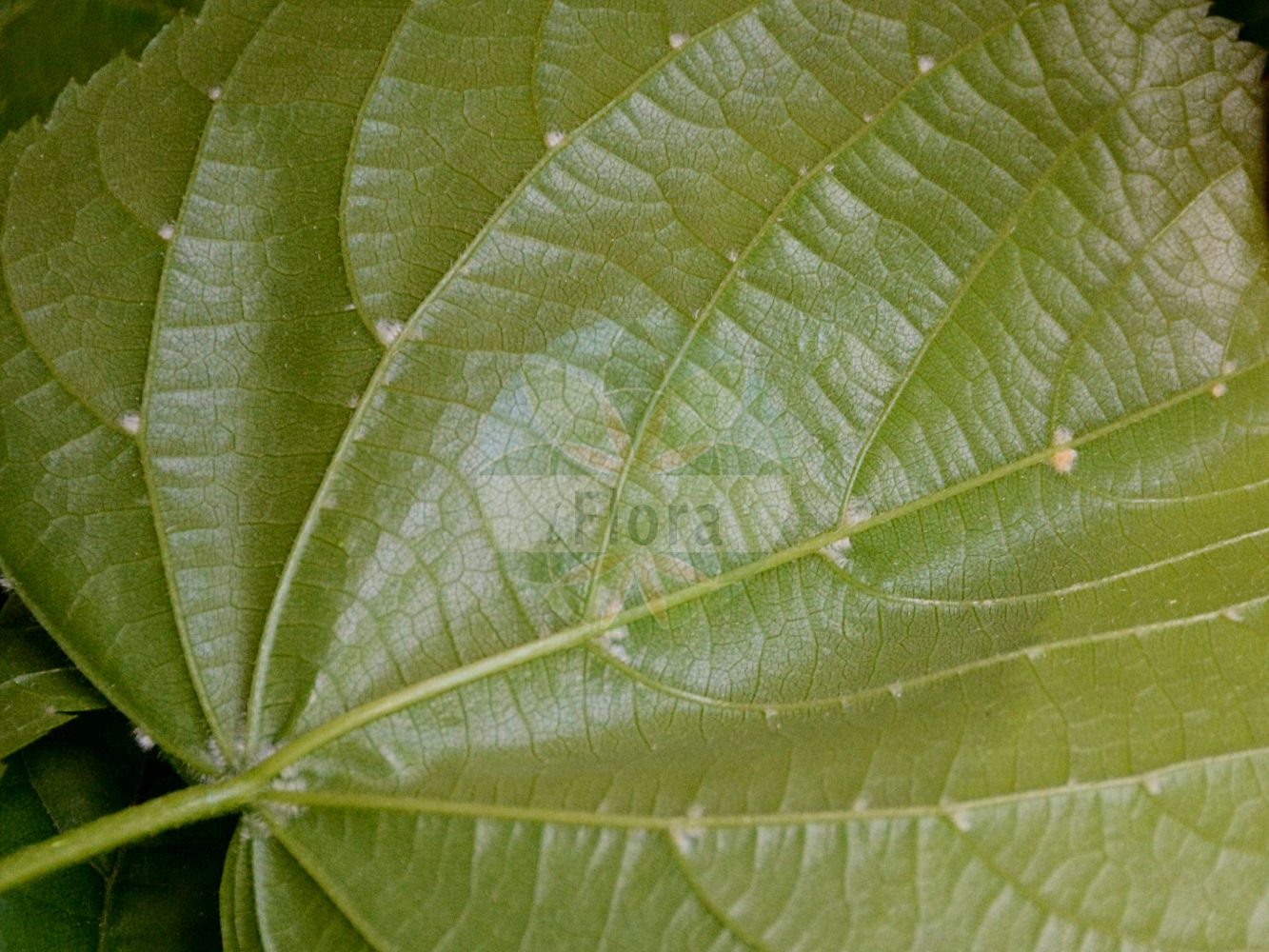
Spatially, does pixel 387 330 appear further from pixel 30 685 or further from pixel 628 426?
pixel 30 685

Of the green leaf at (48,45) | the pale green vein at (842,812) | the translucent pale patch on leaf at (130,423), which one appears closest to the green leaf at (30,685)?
the translucent pale patch on leaf at (130,423)

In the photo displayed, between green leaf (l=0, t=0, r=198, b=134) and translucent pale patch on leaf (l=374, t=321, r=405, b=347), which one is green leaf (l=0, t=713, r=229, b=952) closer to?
translucent pale patch on leaf (l=374, t=321, r=405, b=347)

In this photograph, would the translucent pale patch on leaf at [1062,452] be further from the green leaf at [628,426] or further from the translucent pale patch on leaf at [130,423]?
the translucent pale patch on leaf at [130,423]

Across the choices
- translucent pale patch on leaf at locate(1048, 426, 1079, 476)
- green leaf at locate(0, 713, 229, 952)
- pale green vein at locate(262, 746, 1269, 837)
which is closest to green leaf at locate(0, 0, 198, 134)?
green leaf at locate(0, 713, 229, 952)

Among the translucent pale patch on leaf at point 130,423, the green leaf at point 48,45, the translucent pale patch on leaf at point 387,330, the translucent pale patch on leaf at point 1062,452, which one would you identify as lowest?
the translucent pale patch on leaf at point 130,423

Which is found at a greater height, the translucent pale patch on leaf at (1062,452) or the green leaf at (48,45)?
the green leaf at (48,45)
